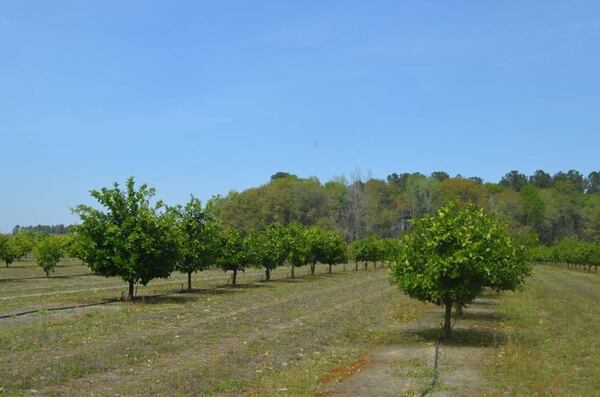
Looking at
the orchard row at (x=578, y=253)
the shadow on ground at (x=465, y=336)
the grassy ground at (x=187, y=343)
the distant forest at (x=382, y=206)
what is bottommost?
the shadow on ground at (x=465, y=336)

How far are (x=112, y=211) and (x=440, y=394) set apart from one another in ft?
66.1

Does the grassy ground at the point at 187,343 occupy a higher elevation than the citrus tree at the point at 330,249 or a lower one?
lower

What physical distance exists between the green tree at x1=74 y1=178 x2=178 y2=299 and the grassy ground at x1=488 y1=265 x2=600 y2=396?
1492 cm

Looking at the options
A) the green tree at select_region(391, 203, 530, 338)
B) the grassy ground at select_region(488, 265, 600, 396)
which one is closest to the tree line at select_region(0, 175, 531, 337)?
the green tree at select_region(391, 203, 530, 338)

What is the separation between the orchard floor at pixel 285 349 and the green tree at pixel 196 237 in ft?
15.4

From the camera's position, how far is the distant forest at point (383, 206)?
116 m

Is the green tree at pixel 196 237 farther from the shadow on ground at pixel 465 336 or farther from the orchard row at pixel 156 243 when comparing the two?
the shadow on ground at pixel 465 336

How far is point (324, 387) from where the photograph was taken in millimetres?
11367

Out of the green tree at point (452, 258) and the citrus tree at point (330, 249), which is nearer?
the green tree at point (452, 258)

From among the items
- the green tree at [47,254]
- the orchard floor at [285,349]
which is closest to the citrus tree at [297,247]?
the green tree at [47,254]

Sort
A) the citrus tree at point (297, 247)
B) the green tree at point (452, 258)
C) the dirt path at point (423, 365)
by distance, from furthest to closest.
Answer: the citrus tree at point (297, 247)
the green tree at point (452, 258)
the dirt path at point (423, 365)

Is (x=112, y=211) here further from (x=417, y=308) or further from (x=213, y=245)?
(x=417, y=308)

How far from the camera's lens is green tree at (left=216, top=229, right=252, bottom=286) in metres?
36.6

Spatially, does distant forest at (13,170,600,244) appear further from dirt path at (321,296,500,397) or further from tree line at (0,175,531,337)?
dirt path at (321,296,500,397)
